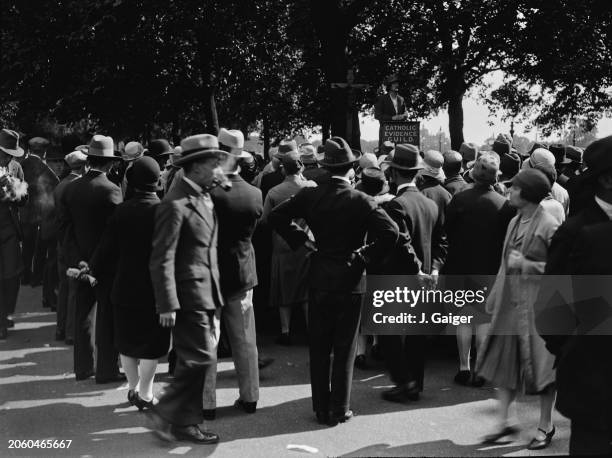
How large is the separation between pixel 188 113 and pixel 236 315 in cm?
2021

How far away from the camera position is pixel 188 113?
A: 25.2m

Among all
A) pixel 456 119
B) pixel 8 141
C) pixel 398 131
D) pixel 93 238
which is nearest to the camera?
pixel 93 238

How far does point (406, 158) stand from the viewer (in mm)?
6238

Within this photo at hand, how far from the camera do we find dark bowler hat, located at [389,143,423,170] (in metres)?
6.22

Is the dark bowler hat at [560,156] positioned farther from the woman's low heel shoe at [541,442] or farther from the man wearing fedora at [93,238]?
the man wearing fedora at [93,238]

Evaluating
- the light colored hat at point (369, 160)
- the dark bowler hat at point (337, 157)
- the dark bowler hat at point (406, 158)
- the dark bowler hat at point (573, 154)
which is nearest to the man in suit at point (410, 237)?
the dark bowler hat at point (406, 158)

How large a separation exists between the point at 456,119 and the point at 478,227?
21.2 m

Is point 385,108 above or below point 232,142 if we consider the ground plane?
above

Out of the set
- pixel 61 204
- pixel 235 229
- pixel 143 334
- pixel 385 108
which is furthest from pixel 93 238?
pixel 385 108

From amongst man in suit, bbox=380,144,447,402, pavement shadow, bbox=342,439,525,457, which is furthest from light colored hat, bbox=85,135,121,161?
pavement shadow, bbox=342,439,525,457

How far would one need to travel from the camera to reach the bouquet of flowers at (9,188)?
821 centimetres

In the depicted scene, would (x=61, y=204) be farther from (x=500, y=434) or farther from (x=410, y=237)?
(x=500, y=434)

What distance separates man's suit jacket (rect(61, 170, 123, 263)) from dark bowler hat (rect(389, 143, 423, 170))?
95.2 inches

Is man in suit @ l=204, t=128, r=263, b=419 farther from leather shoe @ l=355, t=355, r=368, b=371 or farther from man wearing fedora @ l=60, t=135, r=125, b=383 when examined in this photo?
leather shoe @ l=355, t=355, r=368, b=371
